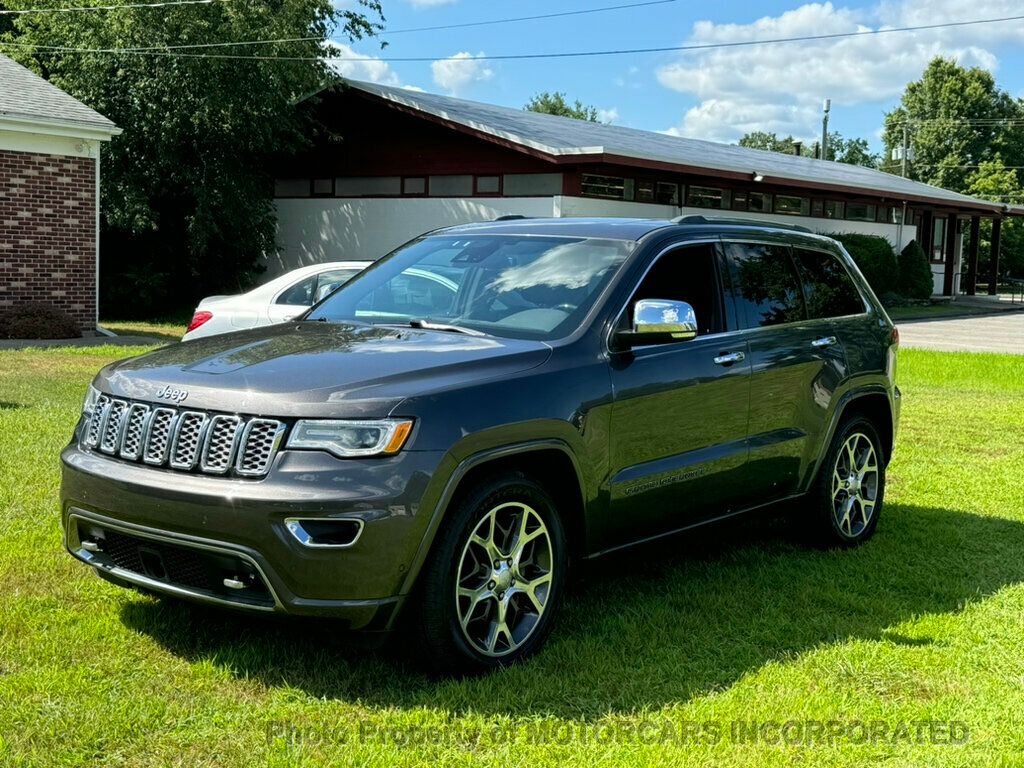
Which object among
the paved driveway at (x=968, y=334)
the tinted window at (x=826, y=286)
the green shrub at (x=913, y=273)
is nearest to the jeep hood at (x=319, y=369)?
the tinted window at (x=826, y=286)

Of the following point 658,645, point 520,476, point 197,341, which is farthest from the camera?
point 197,341

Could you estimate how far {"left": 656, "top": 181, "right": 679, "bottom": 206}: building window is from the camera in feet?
92.1

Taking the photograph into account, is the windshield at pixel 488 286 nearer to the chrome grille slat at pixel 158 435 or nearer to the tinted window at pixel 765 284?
the tinted window at pixel 765 284

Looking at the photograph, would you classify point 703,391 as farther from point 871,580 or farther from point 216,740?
point 216,740

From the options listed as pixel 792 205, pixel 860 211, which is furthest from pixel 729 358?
pixel 860 211

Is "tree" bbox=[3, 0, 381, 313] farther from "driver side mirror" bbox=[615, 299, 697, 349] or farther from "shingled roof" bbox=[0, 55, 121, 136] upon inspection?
"driver side mirror" bbox=[615, 299, 697, 349]

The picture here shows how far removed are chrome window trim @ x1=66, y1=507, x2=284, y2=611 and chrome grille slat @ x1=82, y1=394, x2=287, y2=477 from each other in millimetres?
256

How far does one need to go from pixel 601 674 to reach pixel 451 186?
75.6ft

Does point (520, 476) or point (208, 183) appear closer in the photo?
point (520, 476)

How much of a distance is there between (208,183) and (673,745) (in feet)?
79.7

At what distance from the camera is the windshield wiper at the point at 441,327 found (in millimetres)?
4984

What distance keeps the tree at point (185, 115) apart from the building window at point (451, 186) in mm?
3589

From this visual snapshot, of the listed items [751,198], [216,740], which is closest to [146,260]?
[751,198]

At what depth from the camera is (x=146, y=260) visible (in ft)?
90.7
